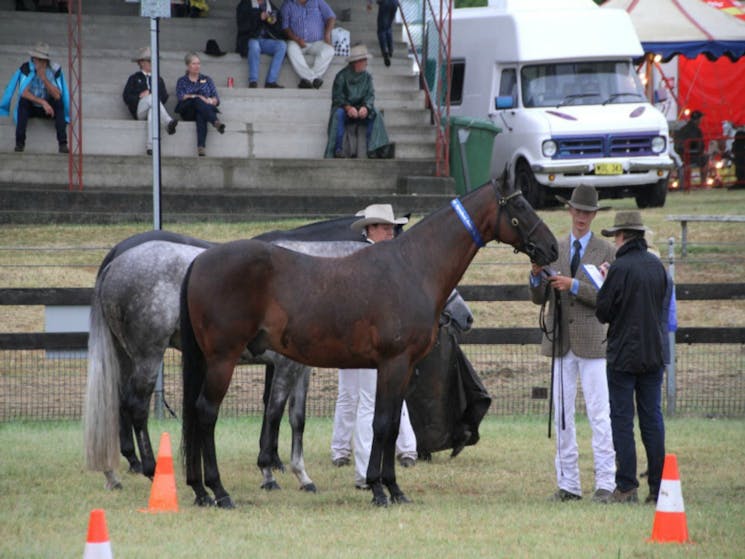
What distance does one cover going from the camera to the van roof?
23.3m

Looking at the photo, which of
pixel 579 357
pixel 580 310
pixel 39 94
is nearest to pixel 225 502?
pixel 579 357

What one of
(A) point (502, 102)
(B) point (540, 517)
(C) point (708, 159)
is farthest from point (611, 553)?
(C) point (708, 159)

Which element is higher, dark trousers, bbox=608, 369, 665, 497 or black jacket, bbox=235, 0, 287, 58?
black jacket, bbox=235, 0, 287, 58

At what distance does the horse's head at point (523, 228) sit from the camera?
9.20 m

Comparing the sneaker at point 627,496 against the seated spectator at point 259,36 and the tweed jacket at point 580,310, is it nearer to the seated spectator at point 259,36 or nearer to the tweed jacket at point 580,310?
the tweed jacket at point 580,310

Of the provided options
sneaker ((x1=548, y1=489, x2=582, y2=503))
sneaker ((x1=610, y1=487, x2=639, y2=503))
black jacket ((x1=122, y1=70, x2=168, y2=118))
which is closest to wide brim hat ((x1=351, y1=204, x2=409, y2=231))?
sneaker ((x1=548, y1=489, x2=582, y2=503))

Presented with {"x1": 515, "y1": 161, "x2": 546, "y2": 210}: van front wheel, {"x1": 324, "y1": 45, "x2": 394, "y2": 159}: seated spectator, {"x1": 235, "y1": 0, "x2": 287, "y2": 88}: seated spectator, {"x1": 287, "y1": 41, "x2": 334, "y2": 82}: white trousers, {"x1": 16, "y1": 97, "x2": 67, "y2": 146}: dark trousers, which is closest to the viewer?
{"x1": 16, "y1": 97, "x2": 67, "y2": 146}: dark trousers

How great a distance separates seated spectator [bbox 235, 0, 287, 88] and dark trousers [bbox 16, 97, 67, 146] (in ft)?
11.1

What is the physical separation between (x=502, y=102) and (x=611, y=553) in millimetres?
16114

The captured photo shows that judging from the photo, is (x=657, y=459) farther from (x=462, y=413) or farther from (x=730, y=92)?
(x=730, y=92)

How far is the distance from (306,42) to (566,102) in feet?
14.9

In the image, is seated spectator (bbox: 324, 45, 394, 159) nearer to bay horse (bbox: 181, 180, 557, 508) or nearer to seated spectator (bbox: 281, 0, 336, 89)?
seated spectator (bbox: 281, 0, 336, 89)

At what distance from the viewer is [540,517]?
851 cm

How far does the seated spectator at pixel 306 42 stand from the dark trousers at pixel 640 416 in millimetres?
14121
